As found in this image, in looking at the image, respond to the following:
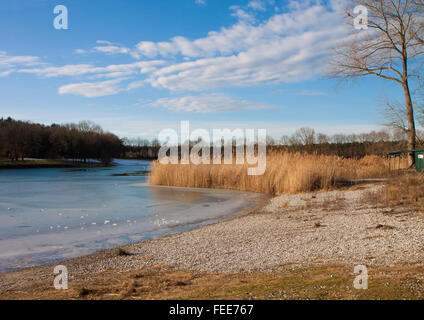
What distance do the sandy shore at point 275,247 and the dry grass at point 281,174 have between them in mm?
6614

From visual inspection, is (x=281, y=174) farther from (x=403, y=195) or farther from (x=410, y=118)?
(x=403, y=195)

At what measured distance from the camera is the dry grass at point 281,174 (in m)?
15.2

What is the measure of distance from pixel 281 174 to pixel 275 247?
10.4 metres

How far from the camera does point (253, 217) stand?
9406 mm

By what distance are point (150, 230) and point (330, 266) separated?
5083 millimetres

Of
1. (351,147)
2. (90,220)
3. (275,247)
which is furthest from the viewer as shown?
(351,147)

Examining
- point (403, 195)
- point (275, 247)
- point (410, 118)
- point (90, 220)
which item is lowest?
point (90, 220)

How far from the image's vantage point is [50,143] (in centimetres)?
5384

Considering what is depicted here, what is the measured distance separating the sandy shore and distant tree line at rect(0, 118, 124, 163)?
45826 mm

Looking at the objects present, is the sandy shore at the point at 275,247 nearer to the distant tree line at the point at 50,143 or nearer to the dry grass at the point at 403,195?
the dry grass at the point at 403,195

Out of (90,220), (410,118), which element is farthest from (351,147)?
(90,220)

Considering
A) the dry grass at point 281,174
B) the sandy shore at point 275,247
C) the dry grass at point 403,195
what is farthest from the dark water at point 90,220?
the dry grass at point 403,195

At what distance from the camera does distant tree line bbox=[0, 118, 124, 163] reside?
45.8 metres
